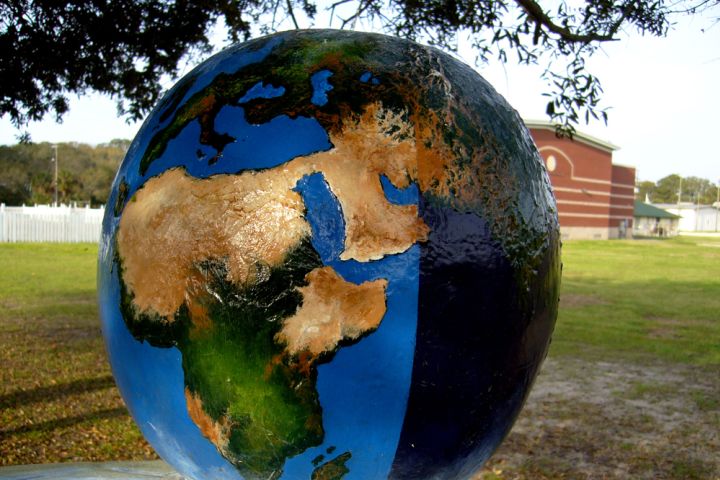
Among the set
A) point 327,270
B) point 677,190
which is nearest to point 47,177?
point 327,270

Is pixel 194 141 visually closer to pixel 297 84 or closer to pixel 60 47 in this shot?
pixel 297 84

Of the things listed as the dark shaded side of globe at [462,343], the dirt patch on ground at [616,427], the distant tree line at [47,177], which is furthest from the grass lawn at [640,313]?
the distant tree line at [47,177]

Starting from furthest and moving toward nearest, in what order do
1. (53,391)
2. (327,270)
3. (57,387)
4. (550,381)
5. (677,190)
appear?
(677,190) → (550,381) → (57,387) → (53,391) → (327,270)

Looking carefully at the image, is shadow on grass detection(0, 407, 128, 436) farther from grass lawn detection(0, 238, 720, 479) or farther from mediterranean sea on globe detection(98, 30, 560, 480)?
mediterranean sea on globe detection(98, 30, 560, 480)

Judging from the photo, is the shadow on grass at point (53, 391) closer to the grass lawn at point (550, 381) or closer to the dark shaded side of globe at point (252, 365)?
the grass lawn at point (550, 381)

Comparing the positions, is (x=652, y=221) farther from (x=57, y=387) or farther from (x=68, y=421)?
(x=68, y=421)

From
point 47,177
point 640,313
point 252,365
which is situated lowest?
point 640,313

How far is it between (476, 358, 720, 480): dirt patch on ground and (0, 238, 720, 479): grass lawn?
0.07 ft

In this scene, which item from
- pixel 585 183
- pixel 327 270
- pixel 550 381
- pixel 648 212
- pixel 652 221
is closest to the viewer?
pixel 327 270

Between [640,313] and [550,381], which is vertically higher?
[640,313]

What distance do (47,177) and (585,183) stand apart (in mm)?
44596

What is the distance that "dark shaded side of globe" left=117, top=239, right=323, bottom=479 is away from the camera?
2219 mm

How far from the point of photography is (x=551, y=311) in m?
2.78

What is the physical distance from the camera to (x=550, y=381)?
9844 mm
